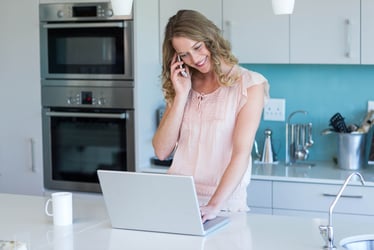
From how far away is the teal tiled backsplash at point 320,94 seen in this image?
13.2 ft

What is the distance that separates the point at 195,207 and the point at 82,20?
1.96m

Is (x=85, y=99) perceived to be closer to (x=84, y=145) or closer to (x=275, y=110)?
(x=84, y=145)

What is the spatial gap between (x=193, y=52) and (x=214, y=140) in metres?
0.35

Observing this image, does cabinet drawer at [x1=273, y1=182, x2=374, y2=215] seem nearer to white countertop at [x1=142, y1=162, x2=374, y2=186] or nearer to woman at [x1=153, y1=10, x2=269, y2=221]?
white countertop at [x1=142, y1=162, x2=374, y2=186]

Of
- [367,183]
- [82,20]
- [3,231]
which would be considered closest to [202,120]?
[3,231]

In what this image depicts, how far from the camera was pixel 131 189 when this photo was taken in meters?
2.33

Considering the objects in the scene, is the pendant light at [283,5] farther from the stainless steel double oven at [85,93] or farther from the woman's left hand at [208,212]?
the stainless steel double oven at [85,93]

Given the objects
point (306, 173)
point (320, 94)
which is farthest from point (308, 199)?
point (320, 94)

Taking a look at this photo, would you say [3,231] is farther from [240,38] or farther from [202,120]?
[240,38]

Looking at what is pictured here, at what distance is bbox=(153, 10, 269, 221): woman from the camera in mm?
2660

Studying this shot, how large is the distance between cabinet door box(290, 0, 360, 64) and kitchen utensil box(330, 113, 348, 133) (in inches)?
13.0

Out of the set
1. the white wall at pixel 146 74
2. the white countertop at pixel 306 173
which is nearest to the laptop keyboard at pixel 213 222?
the white countertop at pixel 306 173

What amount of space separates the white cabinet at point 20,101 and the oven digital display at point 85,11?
0.28m

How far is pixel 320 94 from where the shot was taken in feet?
13.5
